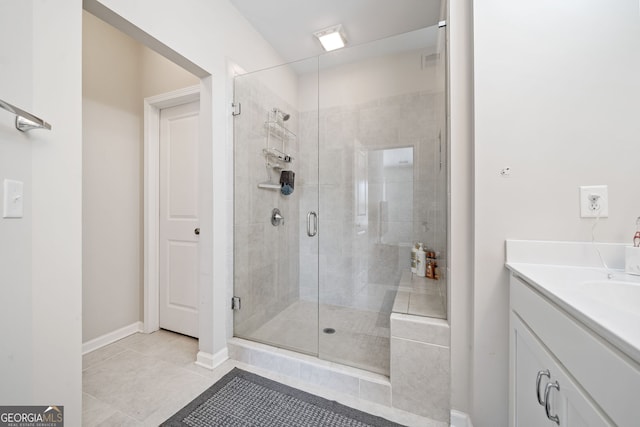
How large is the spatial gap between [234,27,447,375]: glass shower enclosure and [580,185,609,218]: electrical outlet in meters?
0.80

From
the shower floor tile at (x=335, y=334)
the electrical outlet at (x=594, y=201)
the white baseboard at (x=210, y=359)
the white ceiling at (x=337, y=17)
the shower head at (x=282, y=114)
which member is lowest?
the white baseboard at (x=210, y=359)

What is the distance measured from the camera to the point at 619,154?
0.95 m

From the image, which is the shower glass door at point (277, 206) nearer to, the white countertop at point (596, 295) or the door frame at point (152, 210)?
the door frame at point (152, 210)

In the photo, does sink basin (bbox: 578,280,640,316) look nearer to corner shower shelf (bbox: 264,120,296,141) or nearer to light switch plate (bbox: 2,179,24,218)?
light switch plate (bbox: 2,179,24,218)

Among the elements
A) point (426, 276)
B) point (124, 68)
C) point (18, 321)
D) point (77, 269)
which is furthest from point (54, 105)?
point (426, 276)

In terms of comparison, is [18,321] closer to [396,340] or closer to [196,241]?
[196,241]

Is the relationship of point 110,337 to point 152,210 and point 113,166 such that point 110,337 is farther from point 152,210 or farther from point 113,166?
point 113,166

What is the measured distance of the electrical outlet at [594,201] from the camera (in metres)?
0.97

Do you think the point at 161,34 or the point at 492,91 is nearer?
the point at 492,91

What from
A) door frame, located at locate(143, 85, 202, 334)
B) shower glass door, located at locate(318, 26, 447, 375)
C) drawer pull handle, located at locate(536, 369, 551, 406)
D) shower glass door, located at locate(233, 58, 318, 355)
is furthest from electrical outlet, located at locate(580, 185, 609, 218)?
door frame, located at locate(143, 85, 202, 334)

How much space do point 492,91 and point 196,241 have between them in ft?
7.65

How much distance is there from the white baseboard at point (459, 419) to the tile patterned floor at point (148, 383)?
0.08 metres

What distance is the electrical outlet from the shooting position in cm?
97

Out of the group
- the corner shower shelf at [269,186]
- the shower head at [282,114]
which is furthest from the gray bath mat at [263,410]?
the shower head at [282,114]
